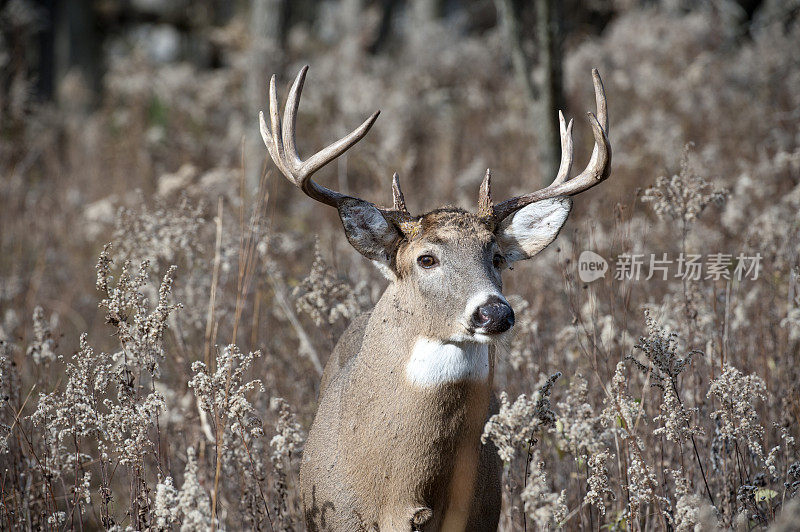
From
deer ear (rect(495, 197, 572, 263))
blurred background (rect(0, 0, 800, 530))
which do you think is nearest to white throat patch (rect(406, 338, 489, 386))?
blurred background (rect(0, 0, 800, 530))

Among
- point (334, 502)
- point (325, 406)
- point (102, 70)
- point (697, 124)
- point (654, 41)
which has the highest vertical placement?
point (102, 70)

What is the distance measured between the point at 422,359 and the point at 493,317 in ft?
1.34

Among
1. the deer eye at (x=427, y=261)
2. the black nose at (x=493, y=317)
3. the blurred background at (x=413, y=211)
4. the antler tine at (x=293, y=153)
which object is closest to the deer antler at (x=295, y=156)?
the antler tine at (x=293, y=153)

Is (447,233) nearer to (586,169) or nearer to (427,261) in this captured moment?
(427,261)

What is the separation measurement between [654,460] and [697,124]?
22.3ft

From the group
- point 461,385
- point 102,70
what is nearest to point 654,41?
point 461,385

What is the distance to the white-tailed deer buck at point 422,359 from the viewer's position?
3152mm

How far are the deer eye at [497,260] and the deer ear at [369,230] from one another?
0.42 metres

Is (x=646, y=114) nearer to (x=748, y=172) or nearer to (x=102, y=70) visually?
(x=748, y=172)

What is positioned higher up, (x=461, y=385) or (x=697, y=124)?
(x=697, y=124)

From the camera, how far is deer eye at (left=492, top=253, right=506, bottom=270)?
3435 mm

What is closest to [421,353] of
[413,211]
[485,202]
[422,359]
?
[422,359]

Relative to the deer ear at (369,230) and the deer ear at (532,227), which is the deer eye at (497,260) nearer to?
the deer ear at (532,227)

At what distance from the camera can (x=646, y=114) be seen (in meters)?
10.2
